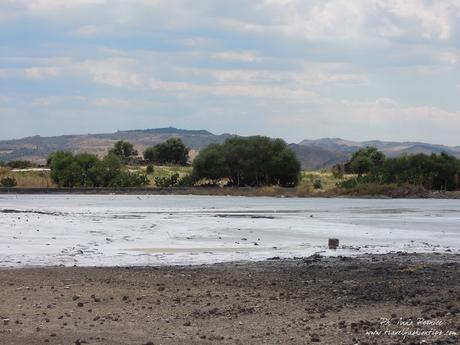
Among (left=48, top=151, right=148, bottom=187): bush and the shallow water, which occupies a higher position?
(left=48, top=151, right=148, bottom=187): bush

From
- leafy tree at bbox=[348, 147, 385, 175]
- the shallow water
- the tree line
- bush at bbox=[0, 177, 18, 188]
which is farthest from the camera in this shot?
leafy tree at bbox=[348, 147, 385, 175]

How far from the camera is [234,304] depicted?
9.99m

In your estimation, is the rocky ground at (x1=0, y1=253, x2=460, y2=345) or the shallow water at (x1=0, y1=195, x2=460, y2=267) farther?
the shallow water at (x1=0, y1=195, x2=460, y2=267)

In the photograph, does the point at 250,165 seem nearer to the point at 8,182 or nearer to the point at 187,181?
the point at 187,181

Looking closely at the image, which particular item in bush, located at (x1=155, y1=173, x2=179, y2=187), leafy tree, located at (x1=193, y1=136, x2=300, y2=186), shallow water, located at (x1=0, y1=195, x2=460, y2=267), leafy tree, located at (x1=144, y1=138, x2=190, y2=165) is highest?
leafy tree, located at (x1=144, y1=138, x2=190, y2=165)

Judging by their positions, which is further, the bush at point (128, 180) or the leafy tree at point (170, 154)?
the leafy tree at point (170, 154)

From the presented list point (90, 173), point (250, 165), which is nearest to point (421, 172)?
point (250, 165)

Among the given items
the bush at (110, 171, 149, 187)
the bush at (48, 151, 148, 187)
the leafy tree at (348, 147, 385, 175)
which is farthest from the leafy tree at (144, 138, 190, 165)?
the bush at (48, 151, 148, 187)

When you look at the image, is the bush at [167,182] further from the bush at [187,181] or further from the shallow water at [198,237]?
the shallow water at [198,237]

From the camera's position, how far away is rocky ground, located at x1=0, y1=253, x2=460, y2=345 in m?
8.07

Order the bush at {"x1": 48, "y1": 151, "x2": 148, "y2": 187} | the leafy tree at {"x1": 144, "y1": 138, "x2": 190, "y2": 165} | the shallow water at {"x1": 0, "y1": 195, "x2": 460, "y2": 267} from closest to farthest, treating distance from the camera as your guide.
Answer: the shallow water at {"x1": 0, "y1": 195, "x2": 460, "y2": 267} < the bush at {"x1": 48, "y1": 151, "x2": 148, "y2": 187} < the leafy tree at {"x1": 144, "y1": 138, "x2": 190, "y2": 165}

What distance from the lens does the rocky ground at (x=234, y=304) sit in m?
8.07

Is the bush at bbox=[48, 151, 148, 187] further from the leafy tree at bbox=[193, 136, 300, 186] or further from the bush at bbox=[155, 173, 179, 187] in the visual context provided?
the leafy tree at bbox=[193, 136, 300, 186]

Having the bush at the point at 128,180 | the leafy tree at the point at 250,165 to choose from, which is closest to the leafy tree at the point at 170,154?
the bush at the point at 128,180
